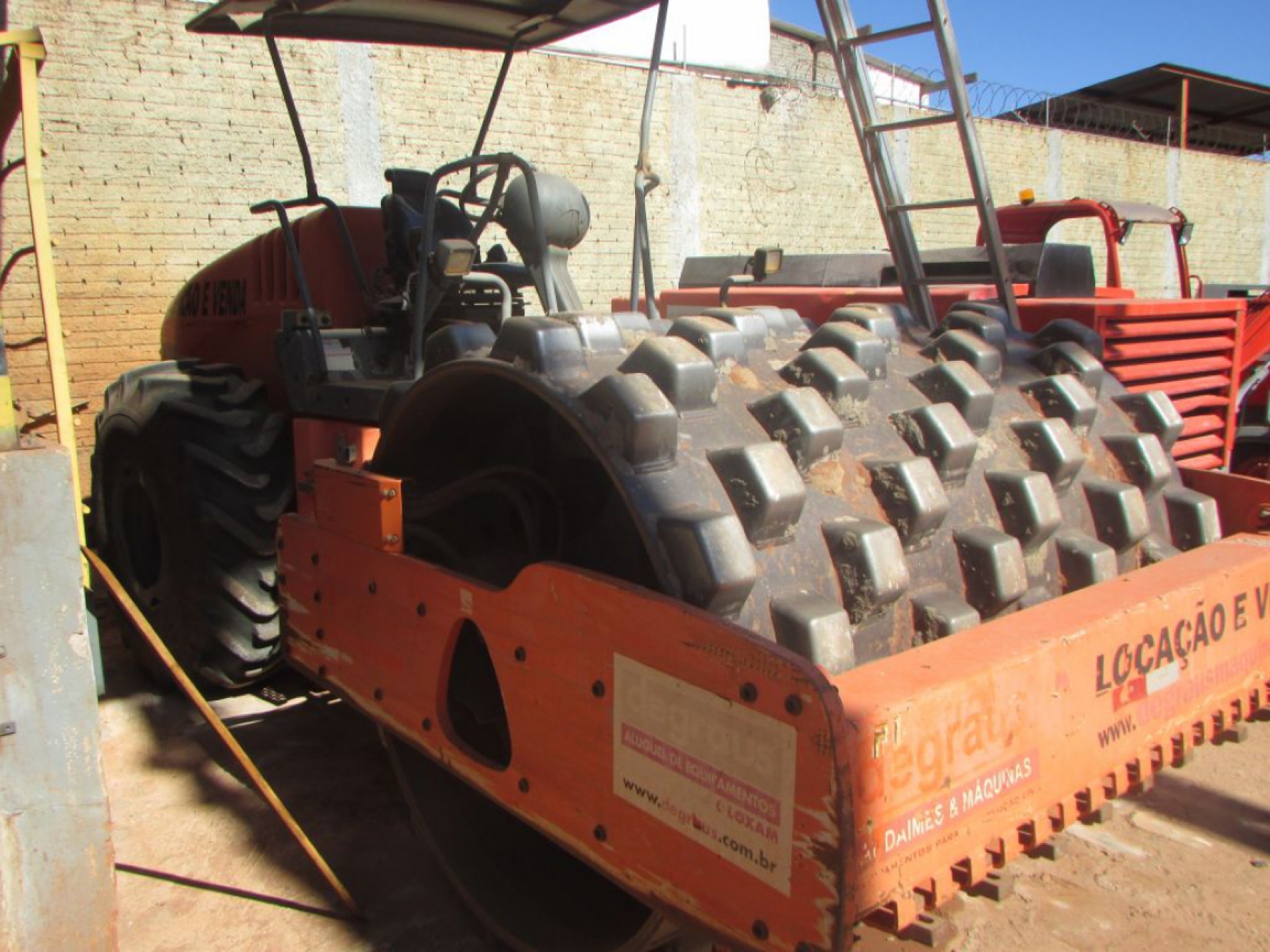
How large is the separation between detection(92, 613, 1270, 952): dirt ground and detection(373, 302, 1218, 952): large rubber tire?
1.03 feet

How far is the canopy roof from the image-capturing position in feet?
12.4

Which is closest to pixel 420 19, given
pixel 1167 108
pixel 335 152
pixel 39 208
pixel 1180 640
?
pixel 39 208

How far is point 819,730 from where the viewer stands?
144 centimetres

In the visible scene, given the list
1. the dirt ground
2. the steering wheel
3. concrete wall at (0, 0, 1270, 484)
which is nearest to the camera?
the dirt ground

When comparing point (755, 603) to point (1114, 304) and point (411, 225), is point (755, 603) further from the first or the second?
point (1114, 304)

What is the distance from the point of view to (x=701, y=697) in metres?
1.63

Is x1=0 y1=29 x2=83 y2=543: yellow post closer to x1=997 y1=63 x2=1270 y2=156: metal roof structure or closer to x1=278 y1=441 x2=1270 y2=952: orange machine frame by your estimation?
x1=278 y1=441 x2=1270 y2=952: orange machine frame

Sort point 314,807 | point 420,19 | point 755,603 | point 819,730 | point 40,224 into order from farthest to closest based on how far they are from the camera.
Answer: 1. point 420,19
2. point 314,807
3. point 40,224
4. point 755,603
5. point 819,730

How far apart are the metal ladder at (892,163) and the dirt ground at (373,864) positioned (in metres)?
1.58

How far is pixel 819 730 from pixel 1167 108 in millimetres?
24676

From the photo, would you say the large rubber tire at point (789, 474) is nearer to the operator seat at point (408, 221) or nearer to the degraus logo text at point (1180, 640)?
the degraus logo text at point (1180, 640)

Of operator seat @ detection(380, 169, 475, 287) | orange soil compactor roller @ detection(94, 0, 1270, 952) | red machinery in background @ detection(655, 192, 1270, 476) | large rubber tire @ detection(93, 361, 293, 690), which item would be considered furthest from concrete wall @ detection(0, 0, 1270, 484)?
orange soil compactor roller @ detection(94, 0, 1270, 952)

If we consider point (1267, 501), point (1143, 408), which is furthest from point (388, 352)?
point (1267, 501)

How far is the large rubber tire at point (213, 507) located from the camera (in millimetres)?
3756
